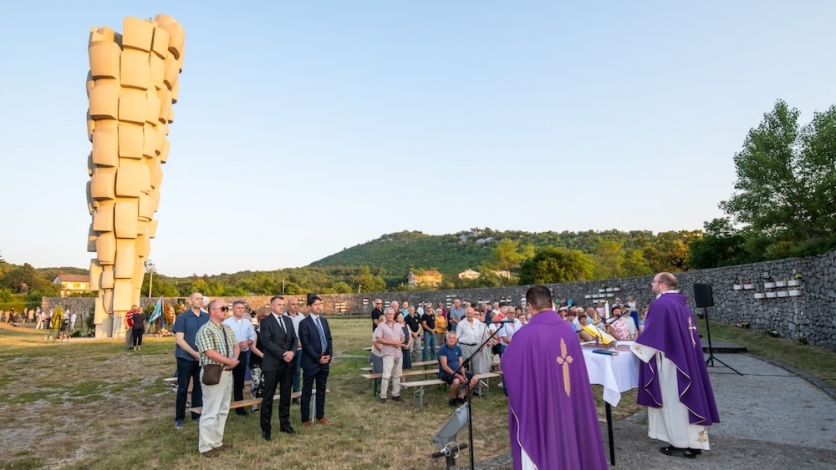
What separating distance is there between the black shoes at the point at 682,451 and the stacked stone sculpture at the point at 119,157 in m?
25.3

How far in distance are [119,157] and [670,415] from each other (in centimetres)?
2638

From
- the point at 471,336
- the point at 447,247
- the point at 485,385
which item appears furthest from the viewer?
the point at 447,247

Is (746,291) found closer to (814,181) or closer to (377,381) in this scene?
(814,181)

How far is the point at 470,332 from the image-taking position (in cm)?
918

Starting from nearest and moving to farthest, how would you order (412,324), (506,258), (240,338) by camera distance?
1. (240,338)
2. (412,324)
3. (506,258)

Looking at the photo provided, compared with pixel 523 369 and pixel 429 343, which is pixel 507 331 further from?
pixel 523 369

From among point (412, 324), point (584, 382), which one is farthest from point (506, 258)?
point (584, 382)

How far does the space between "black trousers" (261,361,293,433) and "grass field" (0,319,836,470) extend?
0.23m

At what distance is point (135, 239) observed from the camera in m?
24.5

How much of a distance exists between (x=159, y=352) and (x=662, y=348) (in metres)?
17.3

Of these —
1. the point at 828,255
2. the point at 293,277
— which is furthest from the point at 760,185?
the point at 293,277

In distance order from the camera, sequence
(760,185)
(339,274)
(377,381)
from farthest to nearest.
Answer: (339,274) → (760,185) → (377,381)

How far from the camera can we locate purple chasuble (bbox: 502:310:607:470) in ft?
12.5

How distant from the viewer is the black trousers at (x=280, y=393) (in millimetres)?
6137
